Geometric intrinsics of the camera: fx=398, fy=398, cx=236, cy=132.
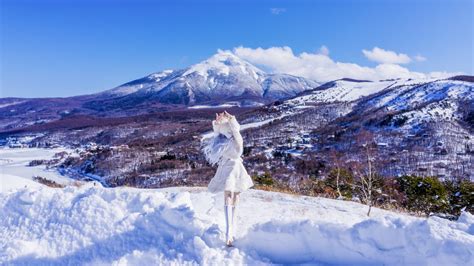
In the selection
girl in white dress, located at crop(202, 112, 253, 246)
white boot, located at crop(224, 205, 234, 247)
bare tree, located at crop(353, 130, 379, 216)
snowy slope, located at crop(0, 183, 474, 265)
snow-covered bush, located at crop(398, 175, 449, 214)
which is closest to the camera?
snowy slope, located at crop(0, 183, 474, 265)

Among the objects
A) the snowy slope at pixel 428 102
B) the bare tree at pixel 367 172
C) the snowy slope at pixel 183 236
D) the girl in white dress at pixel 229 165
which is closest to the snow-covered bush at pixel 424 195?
the bare tree at pixel 367 172

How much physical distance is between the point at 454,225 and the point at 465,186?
14382 millimetres

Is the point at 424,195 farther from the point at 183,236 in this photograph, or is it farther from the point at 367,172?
the point at 183,236

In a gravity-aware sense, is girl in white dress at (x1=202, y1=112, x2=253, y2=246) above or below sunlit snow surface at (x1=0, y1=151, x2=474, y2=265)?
above

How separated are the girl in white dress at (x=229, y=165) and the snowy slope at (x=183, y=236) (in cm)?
58

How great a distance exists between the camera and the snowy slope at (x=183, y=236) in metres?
6.20

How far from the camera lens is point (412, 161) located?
5762 centimetres

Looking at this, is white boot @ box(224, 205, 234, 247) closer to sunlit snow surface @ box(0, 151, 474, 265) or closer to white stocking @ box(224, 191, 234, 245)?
white stocking @ box(224, 191, 234, 245)

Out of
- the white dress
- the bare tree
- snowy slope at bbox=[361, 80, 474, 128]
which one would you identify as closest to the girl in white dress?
the white dress

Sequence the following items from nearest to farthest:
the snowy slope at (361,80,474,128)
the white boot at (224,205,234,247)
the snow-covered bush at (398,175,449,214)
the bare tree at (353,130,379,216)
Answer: the white boot at (224,205,234,247), the bare tree at (353,130,379,216), the snow-covered bush at (398,175,449,214), the snowy slope at (361,80,474,128)

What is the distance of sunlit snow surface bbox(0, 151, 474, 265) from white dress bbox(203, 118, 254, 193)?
30.1 inches

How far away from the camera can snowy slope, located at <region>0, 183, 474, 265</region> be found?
20.3 feet

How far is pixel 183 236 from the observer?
23.2 feet

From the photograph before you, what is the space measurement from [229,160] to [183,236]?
1594 mm
